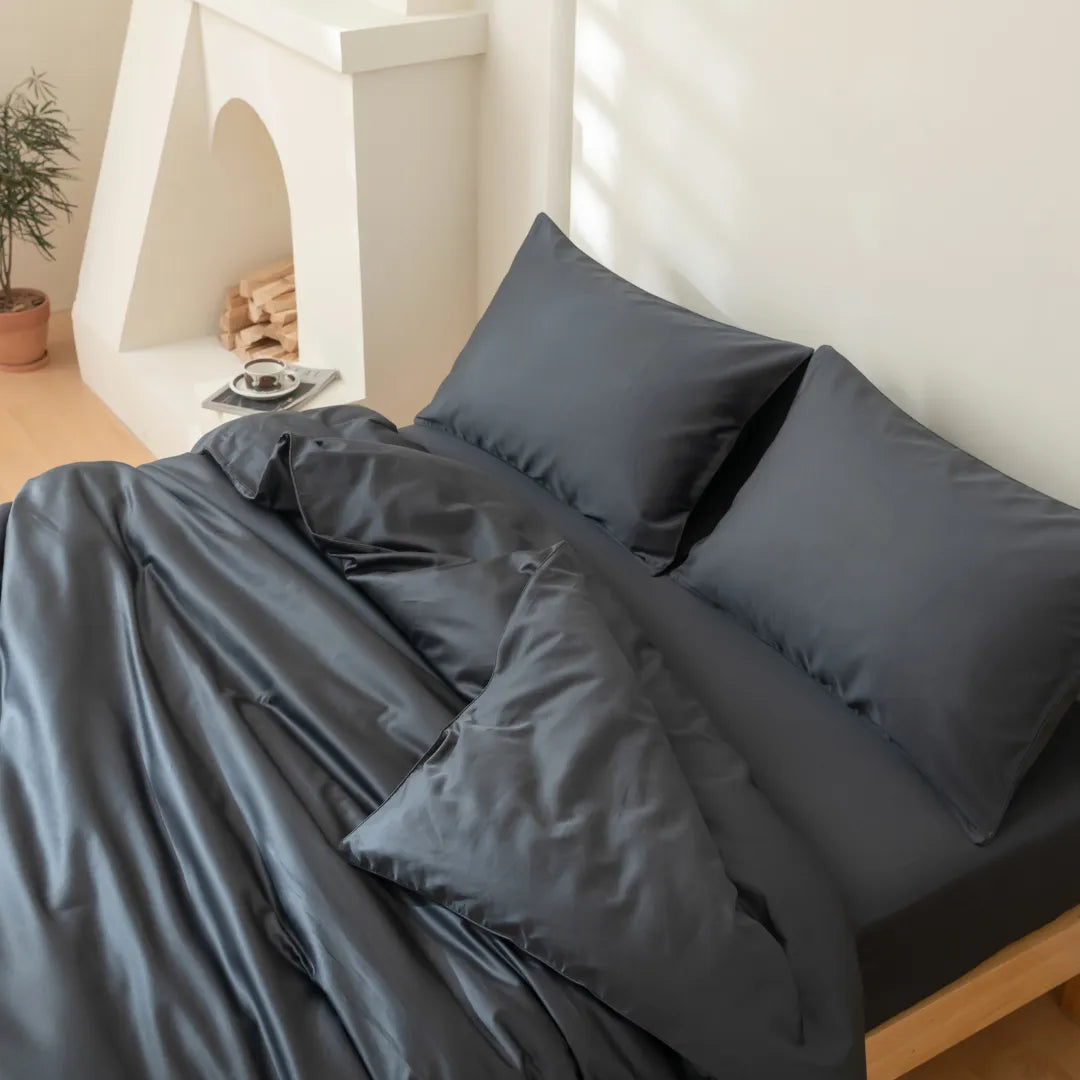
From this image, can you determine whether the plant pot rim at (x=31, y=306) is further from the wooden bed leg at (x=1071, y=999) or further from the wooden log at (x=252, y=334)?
the wooden bed leg at (x=1071, y=999)

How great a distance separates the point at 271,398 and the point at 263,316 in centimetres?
76

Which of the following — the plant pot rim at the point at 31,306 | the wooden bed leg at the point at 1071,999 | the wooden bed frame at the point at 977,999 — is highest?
the plant pot rim at the point at 31,306

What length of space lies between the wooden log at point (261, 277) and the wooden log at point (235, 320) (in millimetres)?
51

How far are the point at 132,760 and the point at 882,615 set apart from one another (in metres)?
1.09

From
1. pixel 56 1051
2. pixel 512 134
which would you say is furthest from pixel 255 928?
pixel 512 134

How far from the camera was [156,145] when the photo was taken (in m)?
3.89

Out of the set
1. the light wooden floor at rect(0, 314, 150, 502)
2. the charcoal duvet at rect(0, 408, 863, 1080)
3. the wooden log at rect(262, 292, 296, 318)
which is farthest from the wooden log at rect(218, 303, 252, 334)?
the charcoal duvet at rect(0, 408, 863, 1080)

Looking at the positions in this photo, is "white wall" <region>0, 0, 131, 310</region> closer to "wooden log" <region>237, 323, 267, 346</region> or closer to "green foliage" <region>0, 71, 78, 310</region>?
"green foliage" <region>0, 71, 78, 310</region>

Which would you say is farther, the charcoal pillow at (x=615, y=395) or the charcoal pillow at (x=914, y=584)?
the charcoal pillow at (x=615, y=395)

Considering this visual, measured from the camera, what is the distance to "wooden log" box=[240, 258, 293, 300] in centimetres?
405

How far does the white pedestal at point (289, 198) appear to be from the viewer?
3.30m

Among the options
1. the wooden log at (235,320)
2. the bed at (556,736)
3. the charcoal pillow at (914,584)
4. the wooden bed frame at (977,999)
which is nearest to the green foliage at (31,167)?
the wooden log at (235,320)

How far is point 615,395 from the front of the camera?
2.46 meters

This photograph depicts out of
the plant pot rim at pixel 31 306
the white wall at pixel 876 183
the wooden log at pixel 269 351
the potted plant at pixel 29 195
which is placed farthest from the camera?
the plant pot rim at pixel 31 306
